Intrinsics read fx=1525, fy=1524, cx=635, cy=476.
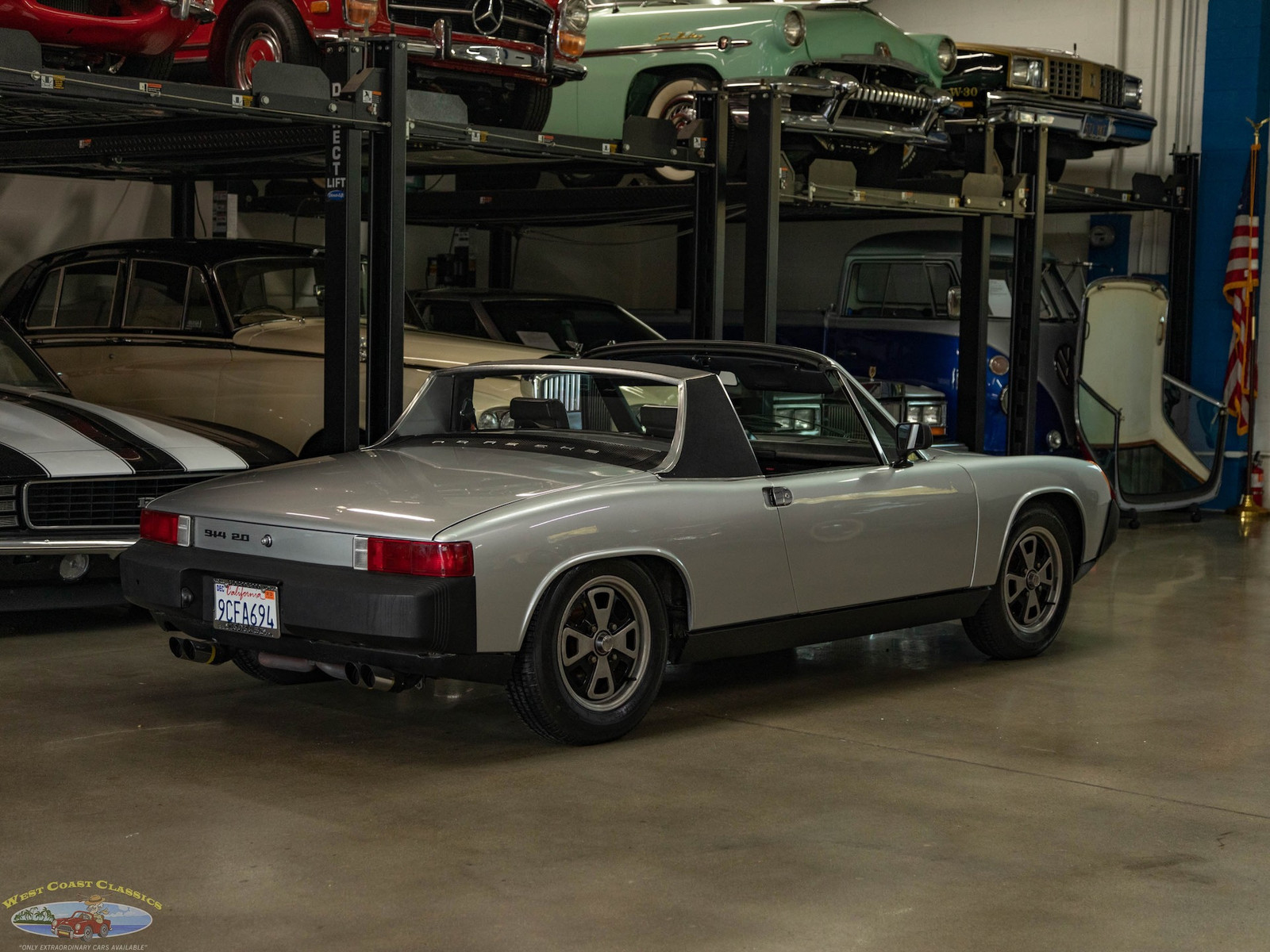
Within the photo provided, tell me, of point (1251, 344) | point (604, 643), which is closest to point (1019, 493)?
point (604, 643)

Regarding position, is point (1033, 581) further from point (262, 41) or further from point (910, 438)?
point (262, 41)

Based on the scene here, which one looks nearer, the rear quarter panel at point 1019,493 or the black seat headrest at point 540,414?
the black seat headrest at point 540,414

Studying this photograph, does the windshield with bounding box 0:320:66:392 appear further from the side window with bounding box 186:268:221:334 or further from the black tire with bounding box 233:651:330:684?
the black tire with bounding box 233:651:330:684

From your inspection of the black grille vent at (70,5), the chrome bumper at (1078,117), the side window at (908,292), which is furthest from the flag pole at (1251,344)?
the black grille vent at (70,5)

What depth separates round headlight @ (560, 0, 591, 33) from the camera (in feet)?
26.3

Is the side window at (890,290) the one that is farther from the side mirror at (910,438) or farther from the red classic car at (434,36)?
the side mirror at (910,438)

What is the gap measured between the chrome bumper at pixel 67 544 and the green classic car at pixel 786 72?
14.3ft

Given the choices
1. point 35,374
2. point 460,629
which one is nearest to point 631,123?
point 35,374

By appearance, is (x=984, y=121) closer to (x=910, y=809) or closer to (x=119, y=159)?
(x=119, y=159)

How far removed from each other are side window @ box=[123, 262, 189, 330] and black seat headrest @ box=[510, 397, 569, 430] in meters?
4.12

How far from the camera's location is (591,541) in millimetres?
4434

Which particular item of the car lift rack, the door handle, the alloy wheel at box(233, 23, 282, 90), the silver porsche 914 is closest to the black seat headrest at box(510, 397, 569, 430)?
the silver porsche 914

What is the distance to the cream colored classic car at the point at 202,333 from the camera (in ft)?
28.0

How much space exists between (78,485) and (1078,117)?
8095 millimetres
